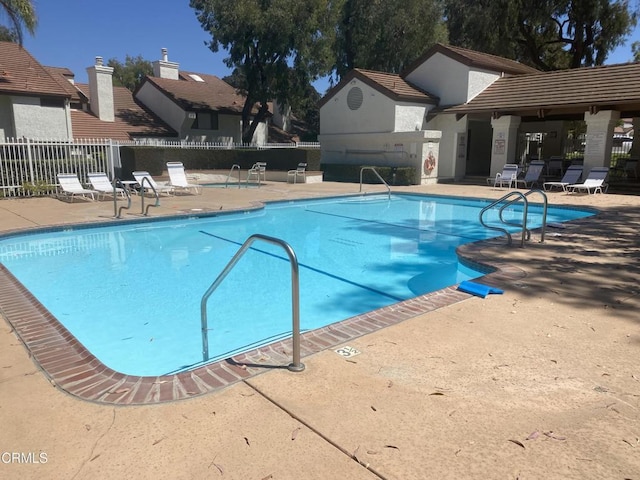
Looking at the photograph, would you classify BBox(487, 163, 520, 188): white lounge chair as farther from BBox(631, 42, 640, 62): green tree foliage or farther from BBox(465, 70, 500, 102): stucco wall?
BBox(631, 42, 640, 62): green tree foliage

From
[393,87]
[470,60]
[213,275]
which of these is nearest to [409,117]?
[393,87]

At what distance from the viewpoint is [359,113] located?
82.0 feet

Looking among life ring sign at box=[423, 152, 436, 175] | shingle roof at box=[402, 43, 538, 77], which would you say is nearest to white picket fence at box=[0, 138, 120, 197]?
life ring sign at box=[423, 152, 436, 175]

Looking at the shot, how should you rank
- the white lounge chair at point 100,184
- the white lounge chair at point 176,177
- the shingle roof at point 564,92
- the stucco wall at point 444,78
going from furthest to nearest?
the stucco wall at point 444,78 < the shingle roof at point 564,92 < the white lounge chair at point 176,177 < the white lounge chair at point 100,184

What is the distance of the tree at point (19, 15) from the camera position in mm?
17922

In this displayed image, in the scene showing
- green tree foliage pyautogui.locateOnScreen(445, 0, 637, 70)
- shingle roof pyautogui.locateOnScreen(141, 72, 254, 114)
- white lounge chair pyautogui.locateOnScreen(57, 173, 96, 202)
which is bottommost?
white lounge chair pyautogui.locateOnScreen(57, 173, 96, 202)

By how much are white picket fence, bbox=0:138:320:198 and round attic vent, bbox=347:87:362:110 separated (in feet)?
42.4

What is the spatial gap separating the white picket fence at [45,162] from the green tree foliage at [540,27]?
2644cm

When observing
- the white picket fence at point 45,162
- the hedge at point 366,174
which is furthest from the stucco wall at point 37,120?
the hedge at point 366,174

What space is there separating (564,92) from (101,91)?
2596 centimetres

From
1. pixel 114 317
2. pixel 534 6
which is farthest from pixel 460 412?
pixel 534 6

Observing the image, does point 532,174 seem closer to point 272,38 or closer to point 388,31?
point 272,38

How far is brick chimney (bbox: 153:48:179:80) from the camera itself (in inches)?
1400

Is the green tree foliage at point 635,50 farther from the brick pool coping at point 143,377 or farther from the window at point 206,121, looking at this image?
the brick pool coping at point 143,377
